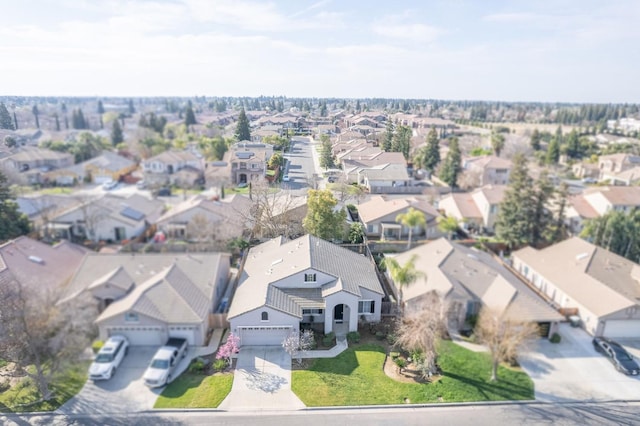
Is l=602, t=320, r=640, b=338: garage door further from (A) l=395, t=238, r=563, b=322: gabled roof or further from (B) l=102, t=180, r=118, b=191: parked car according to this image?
(B) l=102, t=180, r=118, b=191: parked car

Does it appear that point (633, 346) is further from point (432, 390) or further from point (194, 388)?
point (194, 388)

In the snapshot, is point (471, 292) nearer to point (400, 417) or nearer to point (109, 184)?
point (400, 417)

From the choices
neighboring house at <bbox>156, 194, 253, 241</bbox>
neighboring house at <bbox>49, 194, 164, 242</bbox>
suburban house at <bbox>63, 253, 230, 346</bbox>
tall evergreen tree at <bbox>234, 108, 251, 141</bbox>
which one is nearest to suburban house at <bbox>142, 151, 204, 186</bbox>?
neighboring house at <bbox>49, 194, 164, 242</bbox>

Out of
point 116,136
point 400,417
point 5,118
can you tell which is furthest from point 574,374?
point 116,136

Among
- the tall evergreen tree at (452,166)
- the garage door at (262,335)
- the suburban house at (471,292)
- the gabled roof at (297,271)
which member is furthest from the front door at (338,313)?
the tall evergreen tree at (452,166)

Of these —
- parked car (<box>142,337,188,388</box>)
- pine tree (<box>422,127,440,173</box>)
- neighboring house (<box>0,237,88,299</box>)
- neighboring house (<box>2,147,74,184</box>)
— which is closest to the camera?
parked car (<box>142,337,188,388</box>)

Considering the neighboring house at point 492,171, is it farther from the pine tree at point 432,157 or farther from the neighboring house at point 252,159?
the neighboring house at point 252,159

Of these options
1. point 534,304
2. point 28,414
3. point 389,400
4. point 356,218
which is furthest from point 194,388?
point 534,304
